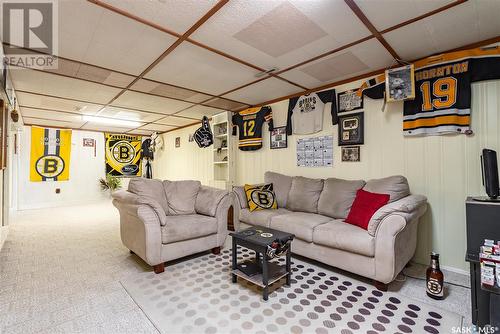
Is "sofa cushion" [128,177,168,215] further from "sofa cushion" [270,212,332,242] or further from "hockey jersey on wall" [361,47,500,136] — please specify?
"hockey jersey on wall" [361,47,500,136]

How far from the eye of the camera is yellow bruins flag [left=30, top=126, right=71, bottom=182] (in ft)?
20.0

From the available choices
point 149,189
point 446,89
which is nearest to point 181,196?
point 149,189

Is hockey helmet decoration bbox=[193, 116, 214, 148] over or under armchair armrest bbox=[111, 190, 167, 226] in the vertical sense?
over

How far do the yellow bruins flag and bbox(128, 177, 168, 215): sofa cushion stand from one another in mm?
5089

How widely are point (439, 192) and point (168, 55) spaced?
317cm

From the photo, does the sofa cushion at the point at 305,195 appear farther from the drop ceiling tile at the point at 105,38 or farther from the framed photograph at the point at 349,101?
the drop ceiling tile at the point at 105,38

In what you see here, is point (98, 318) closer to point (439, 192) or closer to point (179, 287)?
point (179, 287)

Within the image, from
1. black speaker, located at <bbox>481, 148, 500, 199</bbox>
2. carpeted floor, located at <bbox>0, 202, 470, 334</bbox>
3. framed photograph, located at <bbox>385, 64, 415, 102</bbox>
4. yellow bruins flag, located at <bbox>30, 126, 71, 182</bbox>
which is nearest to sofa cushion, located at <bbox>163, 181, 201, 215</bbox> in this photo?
carpeted floor, located at <bbox>0, 202, 470, 334</bbox>

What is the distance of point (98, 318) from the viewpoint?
1.67 metres

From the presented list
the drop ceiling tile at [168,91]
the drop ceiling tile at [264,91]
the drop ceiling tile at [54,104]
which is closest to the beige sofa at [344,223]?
the drop ceiling tile at [264,91]

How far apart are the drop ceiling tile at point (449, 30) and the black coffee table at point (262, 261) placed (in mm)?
2076

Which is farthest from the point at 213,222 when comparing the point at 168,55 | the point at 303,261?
the point at 168,55

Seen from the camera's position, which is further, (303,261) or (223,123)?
(223,123)

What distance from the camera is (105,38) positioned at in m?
2.11
